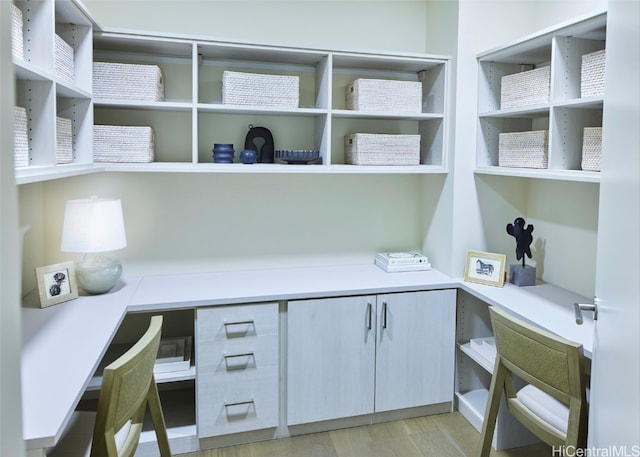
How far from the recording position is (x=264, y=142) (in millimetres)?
2768

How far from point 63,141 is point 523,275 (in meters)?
2.31

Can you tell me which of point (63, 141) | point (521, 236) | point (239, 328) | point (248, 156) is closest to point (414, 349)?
point (521, 236)

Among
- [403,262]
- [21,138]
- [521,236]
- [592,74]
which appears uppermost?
[592,74]

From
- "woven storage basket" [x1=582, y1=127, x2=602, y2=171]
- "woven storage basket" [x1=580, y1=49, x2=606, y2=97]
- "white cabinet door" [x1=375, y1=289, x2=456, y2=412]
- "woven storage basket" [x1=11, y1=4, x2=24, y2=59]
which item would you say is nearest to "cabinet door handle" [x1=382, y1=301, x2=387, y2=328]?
"white cabinet door" [x1=375, y1=289, x2=456, y2=412]

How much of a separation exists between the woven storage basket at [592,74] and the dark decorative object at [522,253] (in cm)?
79

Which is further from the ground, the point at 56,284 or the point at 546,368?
the point at 56,284

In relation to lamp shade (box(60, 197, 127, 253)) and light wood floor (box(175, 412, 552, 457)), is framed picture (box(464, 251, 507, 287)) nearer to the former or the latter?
light wood floor (box(175, 412, 552, 457))

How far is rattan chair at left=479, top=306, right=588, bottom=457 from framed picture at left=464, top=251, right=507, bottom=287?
71cm

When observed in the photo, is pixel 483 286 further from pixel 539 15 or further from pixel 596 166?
pixel 539 15

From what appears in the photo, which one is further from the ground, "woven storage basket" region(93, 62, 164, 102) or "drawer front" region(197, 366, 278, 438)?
"woven storage basket" region(93, 62, 164, 102)

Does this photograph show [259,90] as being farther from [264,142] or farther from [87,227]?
[87,227]

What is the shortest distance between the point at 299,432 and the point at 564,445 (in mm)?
1305

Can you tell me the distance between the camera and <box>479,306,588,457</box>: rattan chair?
1.68 meters

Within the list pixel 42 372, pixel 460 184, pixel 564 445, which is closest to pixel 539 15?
pixel 460 184
